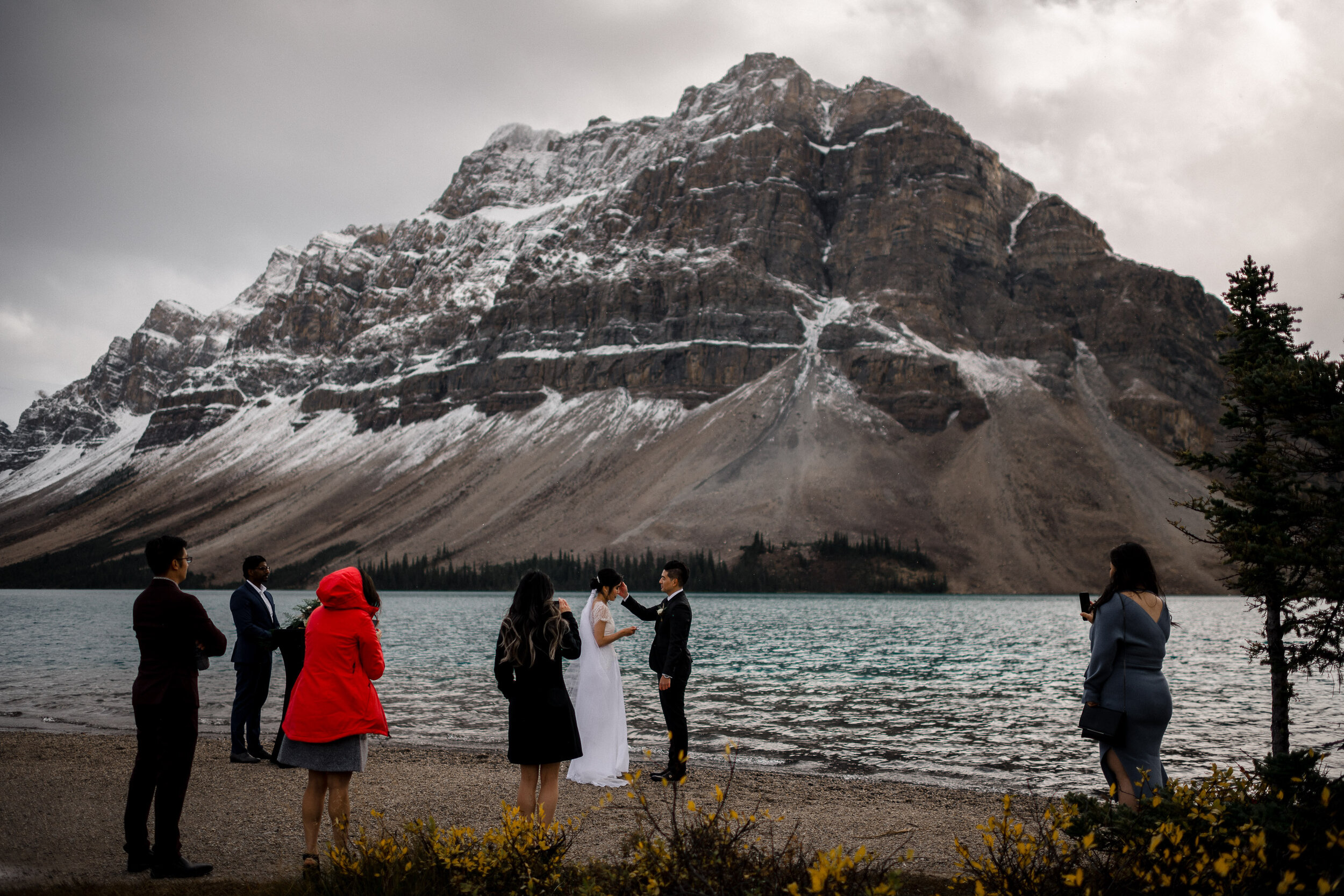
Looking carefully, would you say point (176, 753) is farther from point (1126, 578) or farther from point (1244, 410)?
point (1244, 410)

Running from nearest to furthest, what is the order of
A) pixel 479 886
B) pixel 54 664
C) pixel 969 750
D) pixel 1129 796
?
pixel 479 886 < pixel 1129 796 < pixel 969 750 < pixel 54 664

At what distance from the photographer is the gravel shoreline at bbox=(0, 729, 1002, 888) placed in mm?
9297

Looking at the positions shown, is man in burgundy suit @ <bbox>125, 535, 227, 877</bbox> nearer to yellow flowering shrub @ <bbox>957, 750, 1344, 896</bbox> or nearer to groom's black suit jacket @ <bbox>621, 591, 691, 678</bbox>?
groom's black suit jacket @ <bbox>621, 591, 691, 678</bbox>

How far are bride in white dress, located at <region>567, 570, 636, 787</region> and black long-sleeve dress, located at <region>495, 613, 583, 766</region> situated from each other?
296cm

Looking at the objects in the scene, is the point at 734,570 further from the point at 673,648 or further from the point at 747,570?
the point at 673,648

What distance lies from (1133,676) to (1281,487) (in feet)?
9.31

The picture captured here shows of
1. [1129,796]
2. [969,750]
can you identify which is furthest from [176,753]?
[969,750]

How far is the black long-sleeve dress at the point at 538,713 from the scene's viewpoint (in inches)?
352

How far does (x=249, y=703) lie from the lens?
601 inches

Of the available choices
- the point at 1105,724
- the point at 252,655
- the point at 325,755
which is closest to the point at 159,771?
the point at 325,755

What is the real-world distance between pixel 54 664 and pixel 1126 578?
4350cm

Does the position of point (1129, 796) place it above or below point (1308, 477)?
below

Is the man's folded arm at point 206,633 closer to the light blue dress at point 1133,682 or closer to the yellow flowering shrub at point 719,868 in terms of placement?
the yellow flowering shrub at point 719,868

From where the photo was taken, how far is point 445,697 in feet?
86.8
